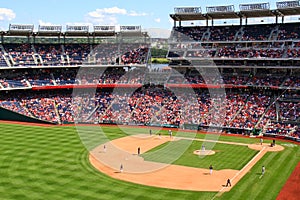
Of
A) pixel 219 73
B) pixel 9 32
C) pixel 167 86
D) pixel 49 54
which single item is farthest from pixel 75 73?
pixel 219 73

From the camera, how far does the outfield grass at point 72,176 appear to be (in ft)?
99.1

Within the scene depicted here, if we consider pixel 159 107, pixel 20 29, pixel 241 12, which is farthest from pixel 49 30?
pixel 241 12

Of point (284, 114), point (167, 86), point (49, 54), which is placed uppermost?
point (49, 54)

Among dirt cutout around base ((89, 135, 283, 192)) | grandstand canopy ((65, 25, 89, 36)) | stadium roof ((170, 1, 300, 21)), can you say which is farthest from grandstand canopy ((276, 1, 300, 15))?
grandstand canopy ((65, 25, 89, 36))

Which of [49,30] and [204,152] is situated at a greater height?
[49,30]

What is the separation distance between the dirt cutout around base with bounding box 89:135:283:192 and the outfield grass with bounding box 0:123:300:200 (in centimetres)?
110

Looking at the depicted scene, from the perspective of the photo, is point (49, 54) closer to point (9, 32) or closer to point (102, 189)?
point (9, 32)

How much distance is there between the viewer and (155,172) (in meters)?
36.9

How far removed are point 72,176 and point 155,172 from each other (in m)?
8.76

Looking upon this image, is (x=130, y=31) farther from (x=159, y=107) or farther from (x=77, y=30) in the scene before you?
(x=159, y=107)

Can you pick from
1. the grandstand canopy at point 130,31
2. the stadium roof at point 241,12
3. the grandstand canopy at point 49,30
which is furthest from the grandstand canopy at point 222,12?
the grandstand canopy at point 49,30

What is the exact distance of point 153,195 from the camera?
99.2ft

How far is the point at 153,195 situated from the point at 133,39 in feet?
184

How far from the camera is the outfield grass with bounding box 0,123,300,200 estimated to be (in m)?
30.2
